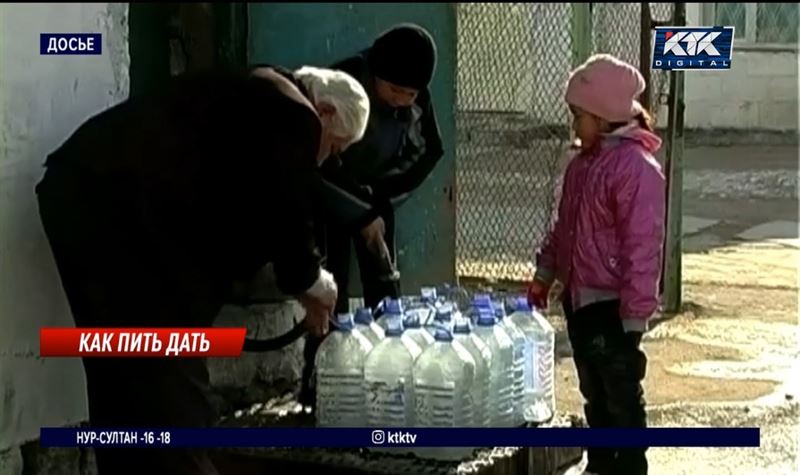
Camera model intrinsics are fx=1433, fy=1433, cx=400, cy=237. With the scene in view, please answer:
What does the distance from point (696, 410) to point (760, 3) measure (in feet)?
7.03

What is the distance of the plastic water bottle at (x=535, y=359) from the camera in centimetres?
Result: 347

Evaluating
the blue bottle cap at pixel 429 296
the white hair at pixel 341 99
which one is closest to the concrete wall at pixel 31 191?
the white hair at pixel 341 99

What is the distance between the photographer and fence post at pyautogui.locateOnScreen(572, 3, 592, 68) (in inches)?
221

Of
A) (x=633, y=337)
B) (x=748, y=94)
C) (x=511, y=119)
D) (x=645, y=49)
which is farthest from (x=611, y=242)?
(x=511, y=119)

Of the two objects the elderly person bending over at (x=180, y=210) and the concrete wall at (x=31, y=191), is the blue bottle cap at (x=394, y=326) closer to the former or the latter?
the elderly person bending over at (x=180, y=210)

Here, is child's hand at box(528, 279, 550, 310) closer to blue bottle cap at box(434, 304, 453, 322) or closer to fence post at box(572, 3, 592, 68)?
blue bottle cap at box(434, 304, 453, 322)

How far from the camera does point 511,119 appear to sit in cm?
664

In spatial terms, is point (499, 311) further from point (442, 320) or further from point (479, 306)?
point (442, 320)

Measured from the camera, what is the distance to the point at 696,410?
4.20 m

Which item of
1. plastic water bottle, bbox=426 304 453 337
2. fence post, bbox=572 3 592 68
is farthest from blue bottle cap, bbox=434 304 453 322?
fence post, bbox=572 3 592 68

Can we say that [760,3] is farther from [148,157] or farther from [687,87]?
[148,157]

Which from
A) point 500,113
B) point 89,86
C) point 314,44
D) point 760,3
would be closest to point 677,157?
point 760,3

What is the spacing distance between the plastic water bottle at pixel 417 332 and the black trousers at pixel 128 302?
53 centimetres

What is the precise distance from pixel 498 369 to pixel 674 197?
2.35 metres
